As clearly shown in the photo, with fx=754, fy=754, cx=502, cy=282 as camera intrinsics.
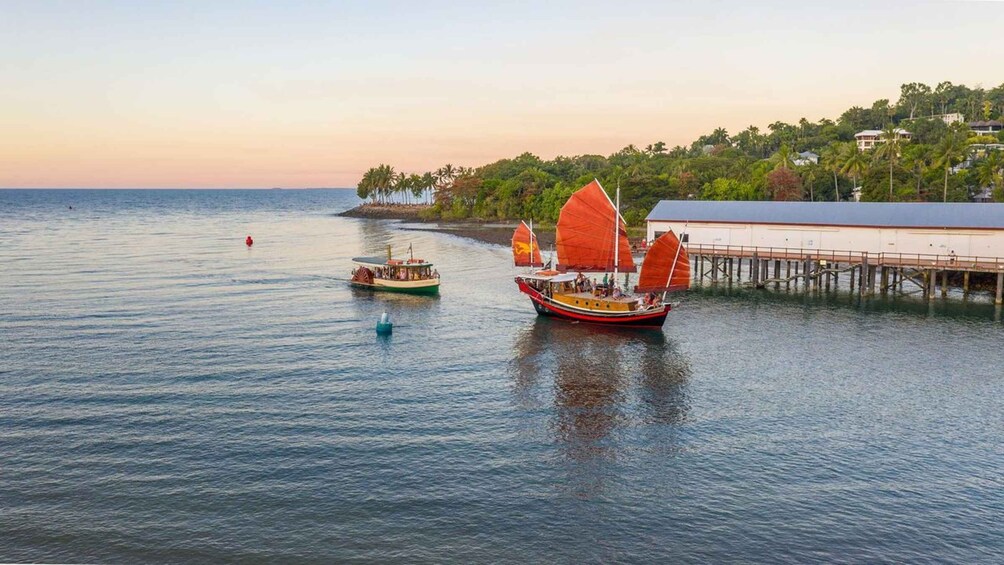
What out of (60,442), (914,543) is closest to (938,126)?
A: (914,543)

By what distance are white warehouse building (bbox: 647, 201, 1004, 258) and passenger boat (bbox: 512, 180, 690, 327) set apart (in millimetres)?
10783

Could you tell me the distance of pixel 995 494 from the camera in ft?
89.4

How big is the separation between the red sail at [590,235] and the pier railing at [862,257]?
17.5m

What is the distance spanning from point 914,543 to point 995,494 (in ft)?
18.5

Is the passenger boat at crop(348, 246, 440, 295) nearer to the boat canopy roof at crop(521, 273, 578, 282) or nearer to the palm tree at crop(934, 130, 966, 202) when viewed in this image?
the boat canopy roof at crop(521, 273, 578, 282)

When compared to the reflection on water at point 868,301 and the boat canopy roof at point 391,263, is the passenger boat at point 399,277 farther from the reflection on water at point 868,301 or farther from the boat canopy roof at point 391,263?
the reflection on water at point 868,301

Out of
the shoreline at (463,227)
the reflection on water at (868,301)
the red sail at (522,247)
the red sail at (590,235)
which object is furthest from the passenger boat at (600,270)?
the shoreline at (463,227)

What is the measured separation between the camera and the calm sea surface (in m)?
24.3

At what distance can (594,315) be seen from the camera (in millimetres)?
56781

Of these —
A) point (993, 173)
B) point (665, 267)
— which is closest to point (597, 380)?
point (665, 267)

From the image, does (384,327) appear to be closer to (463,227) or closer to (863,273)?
(863,273)

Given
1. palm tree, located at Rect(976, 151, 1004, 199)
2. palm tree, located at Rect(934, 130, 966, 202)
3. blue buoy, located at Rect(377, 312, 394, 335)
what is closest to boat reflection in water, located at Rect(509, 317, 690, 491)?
blue buoy, located at Rect(377, 312, 394, 335)

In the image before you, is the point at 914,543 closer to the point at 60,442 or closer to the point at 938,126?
the point at 60,442

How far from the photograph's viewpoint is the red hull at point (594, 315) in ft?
177
